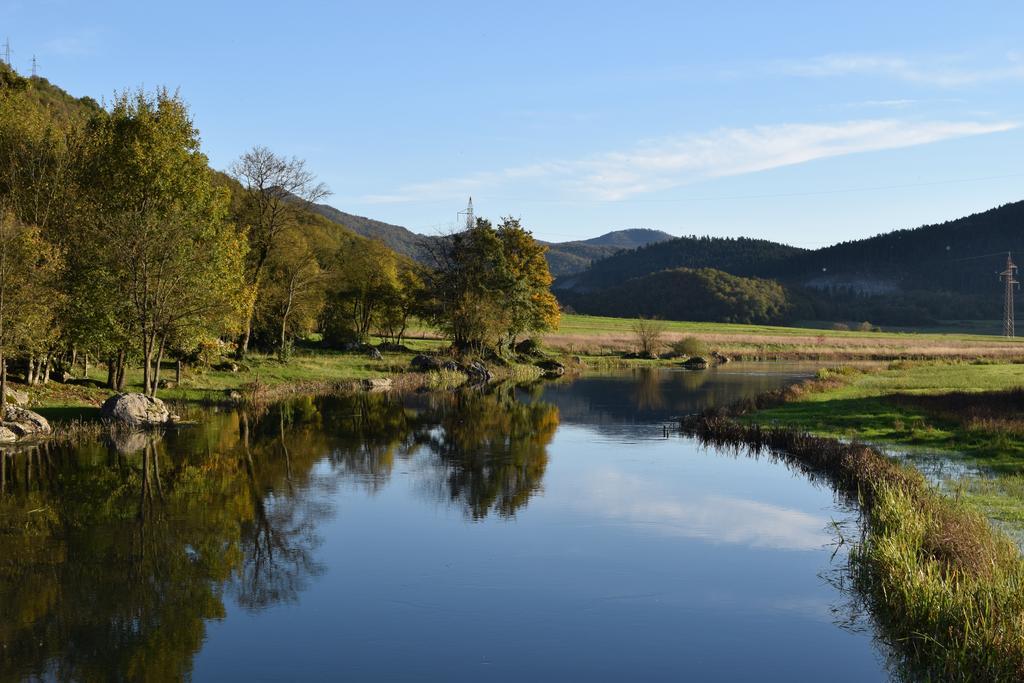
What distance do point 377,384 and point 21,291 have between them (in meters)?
27.3

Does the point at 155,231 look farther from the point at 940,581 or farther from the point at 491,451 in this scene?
the point at 940,581

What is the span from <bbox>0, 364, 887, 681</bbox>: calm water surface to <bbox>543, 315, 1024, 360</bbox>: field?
216ft

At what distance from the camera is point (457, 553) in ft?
65.2

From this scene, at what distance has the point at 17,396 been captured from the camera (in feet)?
120

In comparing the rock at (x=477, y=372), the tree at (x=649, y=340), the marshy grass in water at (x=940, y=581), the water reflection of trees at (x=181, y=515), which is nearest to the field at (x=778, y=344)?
the tree at (x=649, y=340)

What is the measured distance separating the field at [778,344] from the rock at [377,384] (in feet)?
119

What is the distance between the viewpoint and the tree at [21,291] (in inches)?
1319

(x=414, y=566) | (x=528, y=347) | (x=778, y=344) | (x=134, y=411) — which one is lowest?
(x=414, y=566)

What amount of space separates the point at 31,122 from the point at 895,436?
40302mm

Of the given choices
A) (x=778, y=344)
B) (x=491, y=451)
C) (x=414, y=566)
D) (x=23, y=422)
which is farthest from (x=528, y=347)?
(x=414, y=566)

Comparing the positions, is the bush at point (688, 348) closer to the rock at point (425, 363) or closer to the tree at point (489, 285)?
the tree at point (489, 285)

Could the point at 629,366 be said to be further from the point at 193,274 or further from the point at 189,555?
the point at 189,555

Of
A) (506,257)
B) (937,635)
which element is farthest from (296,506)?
(506,257)

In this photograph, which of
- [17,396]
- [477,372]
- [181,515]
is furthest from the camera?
[477,372]
